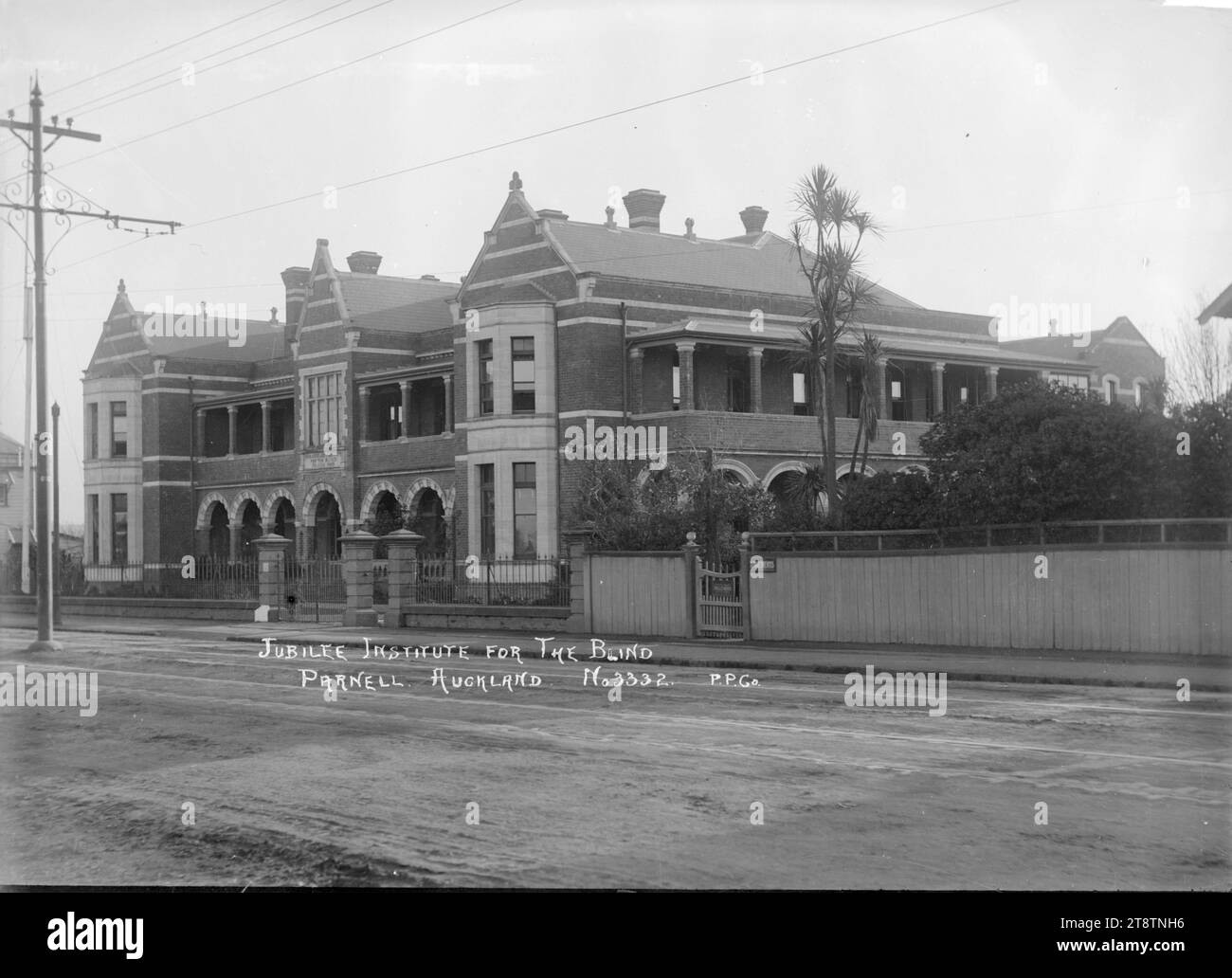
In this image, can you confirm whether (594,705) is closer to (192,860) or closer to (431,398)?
(192,860)

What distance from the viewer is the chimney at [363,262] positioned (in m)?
55.6

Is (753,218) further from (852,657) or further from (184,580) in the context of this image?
(852,657)

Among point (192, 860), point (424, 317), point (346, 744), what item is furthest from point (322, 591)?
point (192, 860)

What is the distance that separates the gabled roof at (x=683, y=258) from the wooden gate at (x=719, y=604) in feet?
49.2

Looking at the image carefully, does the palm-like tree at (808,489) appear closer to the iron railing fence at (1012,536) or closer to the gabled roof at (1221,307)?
the iron railing fence at (1012,536)

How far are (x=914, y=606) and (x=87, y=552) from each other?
45998 mm

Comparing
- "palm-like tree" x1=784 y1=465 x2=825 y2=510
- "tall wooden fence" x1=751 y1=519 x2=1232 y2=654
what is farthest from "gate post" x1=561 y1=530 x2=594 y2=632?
"palm-like tree" x1=784 y1=465 x2=825 y2=510

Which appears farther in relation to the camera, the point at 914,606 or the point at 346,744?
the point at 914,606

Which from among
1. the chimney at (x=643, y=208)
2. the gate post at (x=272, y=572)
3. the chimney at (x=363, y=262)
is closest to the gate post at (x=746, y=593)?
the gate post at (x=272, y=572)

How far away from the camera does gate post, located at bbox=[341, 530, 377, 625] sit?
33844 mm

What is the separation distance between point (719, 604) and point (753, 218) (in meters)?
26.1

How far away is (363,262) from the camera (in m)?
55.6

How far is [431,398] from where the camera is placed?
4778 centimetres
